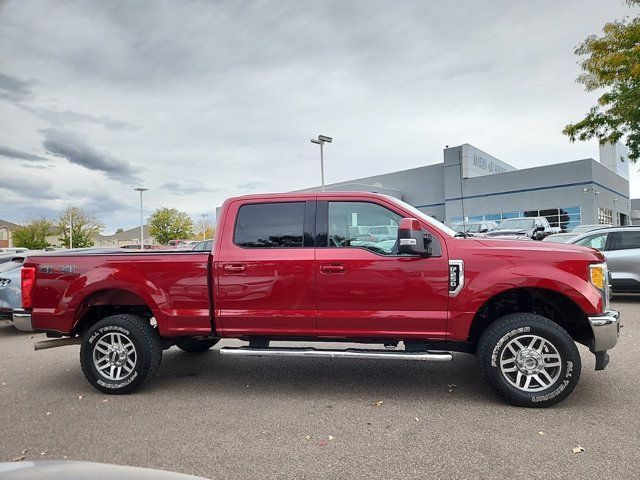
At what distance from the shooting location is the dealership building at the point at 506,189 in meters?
35.5

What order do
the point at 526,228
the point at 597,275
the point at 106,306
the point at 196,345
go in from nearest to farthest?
the point at 597,275
the point at 106,306
the point at 196,345
the point at 526,228

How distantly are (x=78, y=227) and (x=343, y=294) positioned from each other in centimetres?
7413

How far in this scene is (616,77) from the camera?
50.1 ft

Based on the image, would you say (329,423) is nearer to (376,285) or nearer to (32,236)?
(376,285)

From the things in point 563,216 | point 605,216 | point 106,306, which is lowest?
point 106,306

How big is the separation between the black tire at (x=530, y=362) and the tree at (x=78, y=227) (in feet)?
240

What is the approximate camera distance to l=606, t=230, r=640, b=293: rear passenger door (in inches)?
374

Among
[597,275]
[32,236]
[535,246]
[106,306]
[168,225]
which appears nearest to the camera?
[597,275]

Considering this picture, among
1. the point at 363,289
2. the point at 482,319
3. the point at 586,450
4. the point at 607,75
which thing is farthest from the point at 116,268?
the point at 607,75

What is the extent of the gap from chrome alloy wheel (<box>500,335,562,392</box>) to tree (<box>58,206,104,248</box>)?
240ft

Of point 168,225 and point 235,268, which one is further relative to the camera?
point 168,225

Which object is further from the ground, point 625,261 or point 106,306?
point 625,261

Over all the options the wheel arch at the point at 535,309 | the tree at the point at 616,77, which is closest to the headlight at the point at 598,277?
the wheel arch at the point at 535,309

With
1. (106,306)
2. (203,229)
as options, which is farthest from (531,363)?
(203,229)
